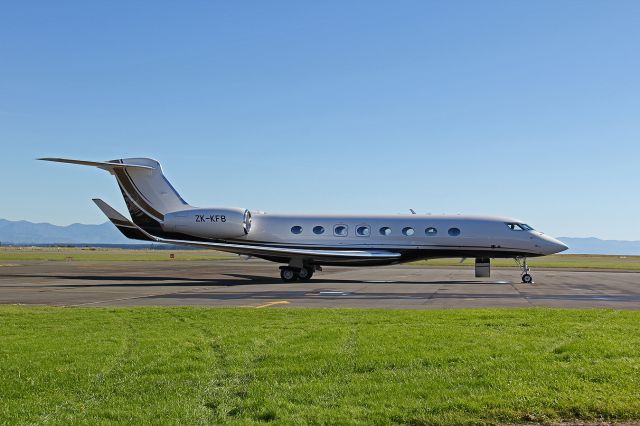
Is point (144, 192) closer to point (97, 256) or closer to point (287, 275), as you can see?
point (287, 275)

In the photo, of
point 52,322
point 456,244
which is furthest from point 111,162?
point 52,322

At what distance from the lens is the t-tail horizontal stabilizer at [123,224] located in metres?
32.7

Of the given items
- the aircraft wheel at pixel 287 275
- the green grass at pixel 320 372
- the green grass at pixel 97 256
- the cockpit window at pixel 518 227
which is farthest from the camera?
the green grass at pixel 97 256

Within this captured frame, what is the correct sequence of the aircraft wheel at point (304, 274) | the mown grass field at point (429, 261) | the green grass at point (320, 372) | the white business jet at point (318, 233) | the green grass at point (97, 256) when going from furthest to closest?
1. the green grass at point (97, 256)
2. the mown grass field at point (429, 261)
3. the aircraft wheel at point (304, 274)
4. the white business jet at point (318, 233)
5. the green grass at point (320, 372)

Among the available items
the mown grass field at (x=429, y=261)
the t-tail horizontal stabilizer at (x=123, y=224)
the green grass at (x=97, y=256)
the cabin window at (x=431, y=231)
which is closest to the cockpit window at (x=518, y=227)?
the cabin window at (x=431, y=231)

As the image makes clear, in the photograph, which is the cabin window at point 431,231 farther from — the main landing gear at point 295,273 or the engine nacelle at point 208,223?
the engine nacelle at point 208,223

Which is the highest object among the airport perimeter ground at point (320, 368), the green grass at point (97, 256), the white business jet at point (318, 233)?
the white business jet at point (318, 233)

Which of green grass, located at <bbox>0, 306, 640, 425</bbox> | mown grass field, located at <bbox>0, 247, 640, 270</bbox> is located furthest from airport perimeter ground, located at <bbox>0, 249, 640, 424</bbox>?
mown grass field, located at <bbox>0, 247, 640, 270</bbox>

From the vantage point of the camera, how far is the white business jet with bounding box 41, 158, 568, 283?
3247 centimetres

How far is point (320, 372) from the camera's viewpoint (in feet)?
26.9

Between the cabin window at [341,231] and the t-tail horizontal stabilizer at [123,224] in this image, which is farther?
the cabin window at [341,231]

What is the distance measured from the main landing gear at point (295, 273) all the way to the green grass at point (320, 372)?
19.9 m

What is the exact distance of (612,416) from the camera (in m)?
6.38

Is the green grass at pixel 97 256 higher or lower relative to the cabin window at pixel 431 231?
lower
